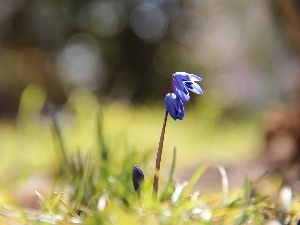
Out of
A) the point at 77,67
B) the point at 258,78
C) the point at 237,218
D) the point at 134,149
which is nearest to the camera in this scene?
the point at 237,218

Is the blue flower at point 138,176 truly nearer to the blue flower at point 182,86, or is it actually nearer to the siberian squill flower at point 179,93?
the siberian squill flower at point 179,93

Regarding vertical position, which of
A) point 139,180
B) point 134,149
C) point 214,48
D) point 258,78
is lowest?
point 258,78

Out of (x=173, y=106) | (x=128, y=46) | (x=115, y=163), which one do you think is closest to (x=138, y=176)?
(x=173, y=106)

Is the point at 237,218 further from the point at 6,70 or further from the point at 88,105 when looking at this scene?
the point at 6,70

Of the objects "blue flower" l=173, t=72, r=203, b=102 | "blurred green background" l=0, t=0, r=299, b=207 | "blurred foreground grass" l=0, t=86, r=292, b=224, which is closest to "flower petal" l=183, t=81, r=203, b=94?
"blue flower" l=173, t=72, r=203, b=102

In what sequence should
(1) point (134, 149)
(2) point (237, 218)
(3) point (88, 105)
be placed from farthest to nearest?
(3) point (88, 105) < (1) point (134, 149) < (2) point (237, 218)

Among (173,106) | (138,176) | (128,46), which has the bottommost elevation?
(128,46)

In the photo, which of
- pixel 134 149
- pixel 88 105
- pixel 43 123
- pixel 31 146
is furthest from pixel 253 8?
pixel 134 149

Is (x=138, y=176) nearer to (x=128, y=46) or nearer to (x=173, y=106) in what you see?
(x=173, y=106)
